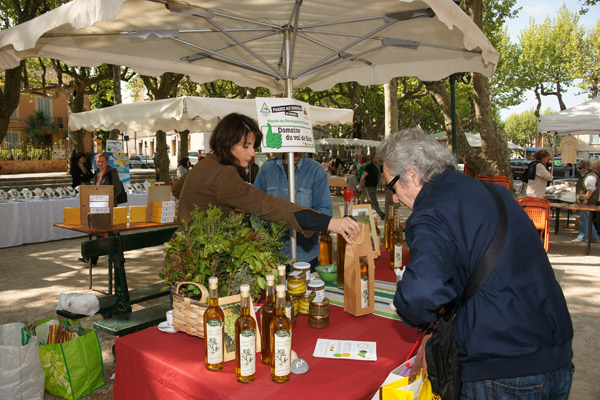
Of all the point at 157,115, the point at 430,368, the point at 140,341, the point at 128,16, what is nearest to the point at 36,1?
the point at 157,115

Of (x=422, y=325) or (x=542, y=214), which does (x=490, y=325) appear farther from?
(x=542, y=214)

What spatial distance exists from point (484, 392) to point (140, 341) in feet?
4.34

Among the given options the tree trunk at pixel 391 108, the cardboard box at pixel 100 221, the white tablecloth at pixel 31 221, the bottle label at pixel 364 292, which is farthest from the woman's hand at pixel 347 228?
the white tablecloth at pixel 31 221

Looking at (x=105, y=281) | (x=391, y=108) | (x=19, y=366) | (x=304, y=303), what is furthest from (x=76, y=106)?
(x=304, y=303)

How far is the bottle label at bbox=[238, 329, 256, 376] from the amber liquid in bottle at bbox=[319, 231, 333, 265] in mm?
1314

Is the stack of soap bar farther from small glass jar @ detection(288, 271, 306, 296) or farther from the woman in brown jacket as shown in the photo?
small glass jar @ detection(288, 271, 306, 296)

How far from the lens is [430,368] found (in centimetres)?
136

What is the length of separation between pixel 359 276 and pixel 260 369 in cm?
66

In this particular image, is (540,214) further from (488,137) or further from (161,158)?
(161,158)

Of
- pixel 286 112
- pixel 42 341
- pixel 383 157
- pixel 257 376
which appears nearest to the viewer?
pixel 257 376

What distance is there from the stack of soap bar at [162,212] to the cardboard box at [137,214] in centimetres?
13

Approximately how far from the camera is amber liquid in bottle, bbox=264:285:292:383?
→ 1373 mm

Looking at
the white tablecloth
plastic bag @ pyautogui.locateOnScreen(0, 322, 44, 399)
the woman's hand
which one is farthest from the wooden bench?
the white tablecloth

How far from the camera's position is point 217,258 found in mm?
1711
